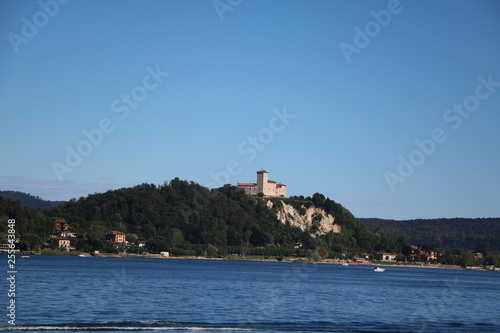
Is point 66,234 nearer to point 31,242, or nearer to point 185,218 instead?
point 31,242

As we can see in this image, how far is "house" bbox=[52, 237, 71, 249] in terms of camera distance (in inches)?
5122

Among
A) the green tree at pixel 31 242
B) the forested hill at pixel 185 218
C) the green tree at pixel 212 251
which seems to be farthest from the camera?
the forested hill at pixel 185 218

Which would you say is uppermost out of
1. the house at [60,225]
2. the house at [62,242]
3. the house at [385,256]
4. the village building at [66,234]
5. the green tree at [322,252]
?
the house at [60,225]

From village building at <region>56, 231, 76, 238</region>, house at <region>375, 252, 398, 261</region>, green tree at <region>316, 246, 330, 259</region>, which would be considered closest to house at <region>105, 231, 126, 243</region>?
village building at <region>56, 231, 76, 238</region>

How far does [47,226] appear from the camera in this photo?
429ft

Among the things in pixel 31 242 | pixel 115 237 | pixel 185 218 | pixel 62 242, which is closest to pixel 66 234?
pixel 62 242

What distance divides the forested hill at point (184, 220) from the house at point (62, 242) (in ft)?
33.1

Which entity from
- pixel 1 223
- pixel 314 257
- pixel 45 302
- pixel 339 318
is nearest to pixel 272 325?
pixel 339 318

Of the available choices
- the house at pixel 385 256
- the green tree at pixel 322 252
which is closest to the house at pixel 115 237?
the green tree at pixel 322 252

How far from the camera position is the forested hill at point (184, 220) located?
16250 centimetres

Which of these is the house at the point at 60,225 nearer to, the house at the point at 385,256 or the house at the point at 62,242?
the house at the point at 62,242

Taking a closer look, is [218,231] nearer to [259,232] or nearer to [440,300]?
[259,232]

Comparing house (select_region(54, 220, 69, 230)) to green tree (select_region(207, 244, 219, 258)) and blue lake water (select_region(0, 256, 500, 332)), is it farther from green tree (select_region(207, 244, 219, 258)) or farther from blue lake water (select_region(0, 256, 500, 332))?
blue lake water (select_region(0, 256, 500, 332))

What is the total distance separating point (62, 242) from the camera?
431 ft
